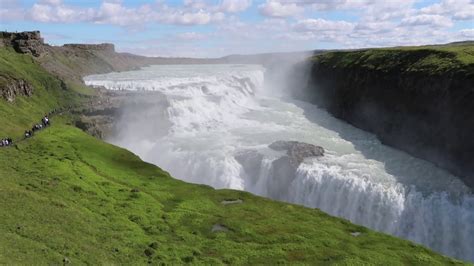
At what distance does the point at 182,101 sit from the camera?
283 ft

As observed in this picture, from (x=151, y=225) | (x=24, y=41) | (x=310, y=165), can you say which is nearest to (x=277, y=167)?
(x=310, y=165)

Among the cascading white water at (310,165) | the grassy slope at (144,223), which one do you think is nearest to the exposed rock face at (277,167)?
the cascading white water at (310,165)

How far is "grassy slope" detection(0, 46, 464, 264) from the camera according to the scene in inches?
1028

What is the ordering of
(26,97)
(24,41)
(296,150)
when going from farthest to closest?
(24,41) → (26,97) → (296,150)

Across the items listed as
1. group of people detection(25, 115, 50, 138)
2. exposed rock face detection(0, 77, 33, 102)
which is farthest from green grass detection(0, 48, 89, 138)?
group of people detection(25, 115, 50, 138)

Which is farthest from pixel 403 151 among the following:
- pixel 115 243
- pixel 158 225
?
pixel 115 243

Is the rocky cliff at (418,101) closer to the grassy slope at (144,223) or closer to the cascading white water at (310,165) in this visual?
the cascading white water at (310,165)

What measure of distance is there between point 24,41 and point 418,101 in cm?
7744

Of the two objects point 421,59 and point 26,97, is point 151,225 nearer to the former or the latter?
point 26,97

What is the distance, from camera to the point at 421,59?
245ft

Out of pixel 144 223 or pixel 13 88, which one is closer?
pixel 144 223

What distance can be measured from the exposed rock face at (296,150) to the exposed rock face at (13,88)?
3933 cm

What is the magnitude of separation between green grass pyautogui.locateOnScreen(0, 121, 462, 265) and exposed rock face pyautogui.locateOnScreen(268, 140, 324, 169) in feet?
56.7

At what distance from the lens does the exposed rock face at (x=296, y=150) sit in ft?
189
